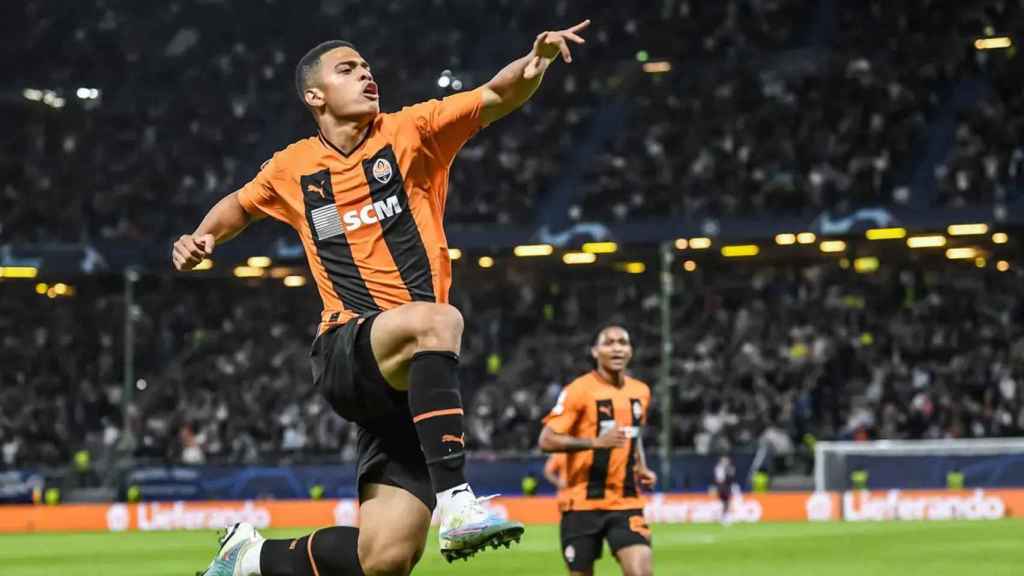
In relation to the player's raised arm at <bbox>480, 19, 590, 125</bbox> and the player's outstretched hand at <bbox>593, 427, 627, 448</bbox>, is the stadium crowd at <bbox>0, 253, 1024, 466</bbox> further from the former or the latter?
the player's raised arm at <bbox>480, 19, 590, 125</bbox>

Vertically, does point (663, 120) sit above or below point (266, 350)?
above

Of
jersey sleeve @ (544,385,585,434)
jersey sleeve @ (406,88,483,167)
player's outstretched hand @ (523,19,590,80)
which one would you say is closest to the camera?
player's outstretched hand @ (523,19,590,80)

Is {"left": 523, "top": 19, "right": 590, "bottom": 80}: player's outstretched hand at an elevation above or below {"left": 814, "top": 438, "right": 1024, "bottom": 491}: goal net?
above

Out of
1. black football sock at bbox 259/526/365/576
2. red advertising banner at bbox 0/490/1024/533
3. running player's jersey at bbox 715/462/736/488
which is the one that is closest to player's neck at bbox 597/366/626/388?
black football sock at bbox 259/526/365/576

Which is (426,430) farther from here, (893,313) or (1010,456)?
(893,313)

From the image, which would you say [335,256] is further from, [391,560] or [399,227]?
[391,560]

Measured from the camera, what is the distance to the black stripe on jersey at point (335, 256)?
611cm

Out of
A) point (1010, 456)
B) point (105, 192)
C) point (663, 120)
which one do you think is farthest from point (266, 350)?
point (1010, 456)

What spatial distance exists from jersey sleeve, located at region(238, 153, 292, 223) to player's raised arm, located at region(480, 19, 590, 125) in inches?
38.8

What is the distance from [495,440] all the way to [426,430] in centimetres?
2403

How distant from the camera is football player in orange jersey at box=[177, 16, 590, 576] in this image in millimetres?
5855

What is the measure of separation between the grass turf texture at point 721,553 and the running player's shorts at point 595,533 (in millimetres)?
5601

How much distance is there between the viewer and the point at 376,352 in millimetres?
5797

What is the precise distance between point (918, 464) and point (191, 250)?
840 inches
